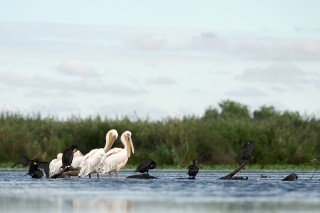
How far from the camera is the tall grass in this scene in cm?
3841

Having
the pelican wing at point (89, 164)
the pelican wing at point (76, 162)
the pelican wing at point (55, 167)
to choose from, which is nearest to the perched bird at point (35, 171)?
the pelican wing at point (55, 167)

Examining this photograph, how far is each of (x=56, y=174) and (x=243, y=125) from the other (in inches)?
580

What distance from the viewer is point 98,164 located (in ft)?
90.7

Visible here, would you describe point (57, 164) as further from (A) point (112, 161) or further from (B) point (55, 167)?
(A) point (112, 161)

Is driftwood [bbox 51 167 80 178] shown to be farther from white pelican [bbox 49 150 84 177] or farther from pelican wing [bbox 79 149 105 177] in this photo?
pelican wing [bbox 79 149 105 177]

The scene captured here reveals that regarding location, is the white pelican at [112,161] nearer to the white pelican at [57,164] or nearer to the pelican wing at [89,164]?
the pelican wing at [89,164]

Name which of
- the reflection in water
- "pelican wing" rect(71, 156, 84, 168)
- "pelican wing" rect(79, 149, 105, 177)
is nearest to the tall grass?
"pelican wing" rect(71, 156, 84, 168)

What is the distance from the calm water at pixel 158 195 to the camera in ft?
59.5

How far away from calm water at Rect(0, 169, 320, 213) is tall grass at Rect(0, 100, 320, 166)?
11.0 meters

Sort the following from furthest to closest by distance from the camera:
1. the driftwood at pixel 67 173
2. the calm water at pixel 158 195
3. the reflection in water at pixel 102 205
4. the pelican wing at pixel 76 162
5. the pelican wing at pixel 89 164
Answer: the pelican wing at pixel 76 162
the driftwood at pixel 67 173
the pelican wing at pixel 89 164
the calm water at pixel 158 195
the reflection in water at pixel 102 205

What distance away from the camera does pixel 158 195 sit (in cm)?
2108

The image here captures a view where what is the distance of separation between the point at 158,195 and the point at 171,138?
18622mm

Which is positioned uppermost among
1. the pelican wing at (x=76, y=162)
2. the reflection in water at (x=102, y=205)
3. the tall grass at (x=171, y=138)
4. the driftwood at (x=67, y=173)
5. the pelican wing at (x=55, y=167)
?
the tall grass at (x=171, y=138)

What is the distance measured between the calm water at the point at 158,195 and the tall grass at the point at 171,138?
36.0ft
